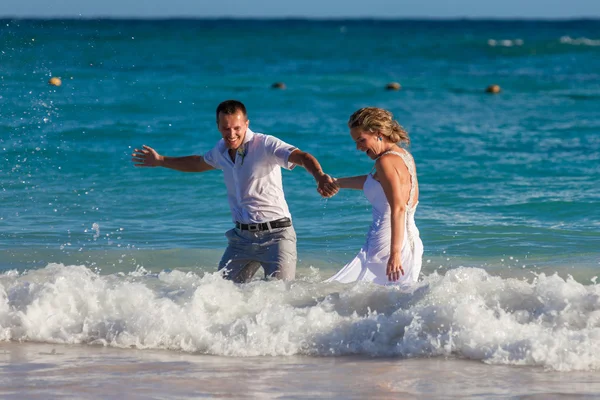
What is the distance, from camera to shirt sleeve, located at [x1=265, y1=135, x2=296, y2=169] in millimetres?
6492

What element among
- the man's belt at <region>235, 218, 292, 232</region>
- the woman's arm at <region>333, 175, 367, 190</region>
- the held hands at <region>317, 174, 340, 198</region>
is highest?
the woman's arm at <region>333, 175, 367, 190</region>

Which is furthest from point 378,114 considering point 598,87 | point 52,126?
point 598,87

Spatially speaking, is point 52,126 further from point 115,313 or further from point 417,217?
point 115,313

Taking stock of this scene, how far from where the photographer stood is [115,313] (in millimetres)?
6594

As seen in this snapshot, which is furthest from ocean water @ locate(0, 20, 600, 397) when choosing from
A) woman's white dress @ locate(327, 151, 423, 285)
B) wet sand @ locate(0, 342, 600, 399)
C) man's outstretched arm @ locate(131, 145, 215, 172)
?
man's outstretched arm @ locate(131, 145, 215, 172)

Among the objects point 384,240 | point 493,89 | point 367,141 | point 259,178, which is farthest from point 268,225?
point 493,89

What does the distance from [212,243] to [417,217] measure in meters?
2.71

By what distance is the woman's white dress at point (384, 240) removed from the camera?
6.14m

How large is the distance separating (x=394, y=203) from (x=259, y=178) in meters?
1.11

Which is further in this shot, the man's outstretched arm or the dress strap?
the man's outstretched arm

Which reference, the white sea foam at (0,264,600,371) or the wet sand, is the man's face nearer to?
the white sea foam at (0,264,600,371)

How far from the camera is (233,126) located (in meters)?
6.51

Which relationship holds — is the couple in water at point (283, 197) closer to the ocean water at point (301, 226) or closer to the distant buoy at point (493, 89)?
the ocean water at point (301, 226)

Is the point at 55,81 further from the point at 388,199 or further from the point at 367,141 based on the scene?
the point at 388,199
